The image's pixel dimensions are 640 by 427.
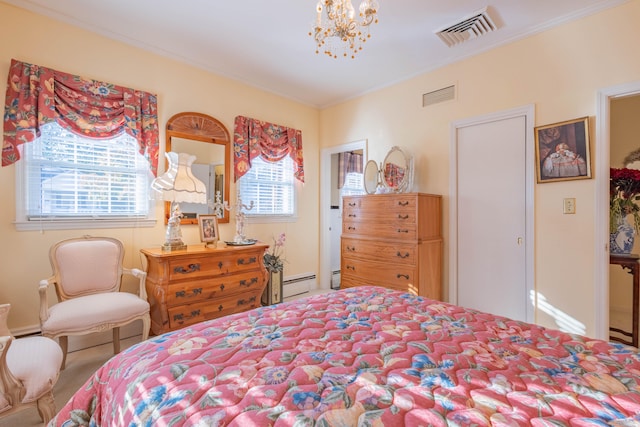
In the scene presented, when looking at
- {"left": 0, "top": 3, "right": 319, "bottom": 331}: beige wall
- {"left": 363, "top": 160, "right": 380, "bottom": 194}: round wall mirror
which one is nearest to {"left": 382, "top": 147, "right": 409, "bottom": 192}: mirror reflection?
{"left": 363, "top": 160, "right": 380, "bottom": 194}: round wall mirror

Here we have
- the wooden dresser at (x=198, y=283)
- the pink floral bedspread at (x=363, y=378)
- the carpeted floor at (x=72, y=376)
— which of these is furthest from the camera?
the wooden dresser at (x=198, y=283)

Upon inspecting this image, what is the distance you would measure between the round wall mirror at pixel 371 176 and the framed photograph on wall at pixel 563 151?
1631mm

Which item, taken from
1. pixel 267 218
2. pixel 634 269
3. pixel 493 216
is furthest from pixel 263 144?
pixel 634 269

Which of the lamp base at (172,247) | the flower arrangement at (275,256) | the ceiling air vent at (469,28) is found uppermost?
the ceiling air vent at (469,28)

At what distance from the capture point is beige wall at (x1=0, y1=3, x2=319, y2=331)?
235cm

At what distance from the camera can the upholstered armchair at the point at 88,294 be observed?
2.03 m

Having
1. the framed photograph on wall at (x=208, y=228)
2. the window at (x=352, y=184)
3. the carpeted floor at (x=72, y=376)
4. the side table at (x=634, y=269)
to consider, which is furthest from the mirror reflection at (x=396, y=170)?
the carpeted floor at (x=72, y=376)

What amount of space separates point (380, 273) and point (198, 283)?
183cm

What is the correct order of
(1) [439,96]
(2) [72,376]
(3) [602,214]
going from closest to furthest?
1. (2) [72,376]
2. (3) [602,214]
3. (1) [439,96]

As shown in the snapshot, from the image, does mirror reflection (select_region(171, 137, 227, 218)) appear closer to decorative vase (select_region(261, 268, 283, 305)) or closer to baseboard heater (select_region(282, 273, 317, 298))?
decorative vase (select_region(261, 268, 283, 305))

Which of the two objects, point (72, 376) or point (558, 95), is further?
point (558, 95)

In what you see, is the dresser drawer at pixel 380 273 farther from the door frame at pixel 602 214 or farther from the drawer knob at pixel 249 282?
the door frame at pixel 602 214

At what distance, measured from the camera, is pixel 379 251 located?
324cm

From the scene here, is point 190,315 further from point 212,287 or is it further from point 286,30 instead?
point 286,30
